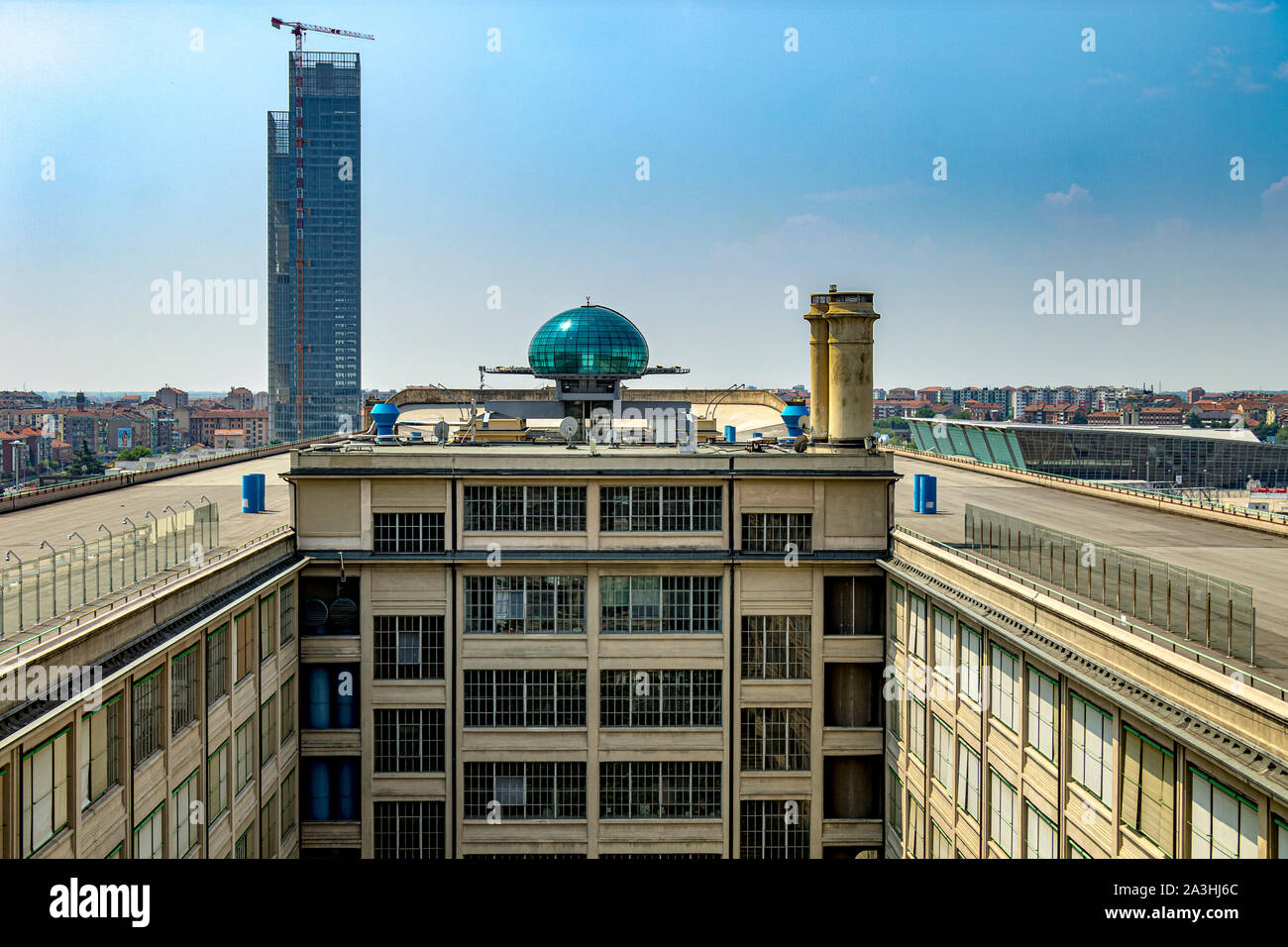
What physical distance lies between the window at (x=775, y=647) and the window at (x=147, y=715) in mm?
17363

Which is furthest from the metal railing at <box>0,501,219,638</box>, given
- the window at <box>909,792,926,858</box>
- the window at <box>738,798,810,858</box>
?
the window at <box>909,792,926,858</box>

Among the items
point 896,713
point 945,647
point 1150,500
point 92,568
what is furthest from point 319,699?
point 1150,500

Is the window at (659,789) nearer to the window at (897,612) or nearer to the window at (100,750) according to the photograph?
the window at (897,612)

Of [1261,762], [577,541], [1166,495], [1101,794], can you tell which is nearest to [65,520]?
[577,541]

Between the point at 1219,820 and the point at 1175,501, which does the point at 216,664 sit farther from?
the point at 1175,501

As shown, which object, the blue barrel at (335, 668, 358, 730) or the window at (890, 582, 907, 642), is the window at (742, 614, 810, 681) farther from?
the blue barrel at (335, 668, 358, 730)

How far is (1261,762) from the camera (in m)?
10.9

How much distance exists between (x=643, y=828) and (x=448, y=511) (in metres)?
11.9

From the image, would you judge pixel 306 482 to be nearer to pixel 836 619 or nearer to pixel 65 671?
pixel 65 671

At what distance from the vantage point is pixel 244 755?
2328cm

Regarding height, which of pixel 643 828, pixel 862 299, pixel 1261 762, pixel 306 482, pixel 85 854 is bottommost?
pixel 643 828

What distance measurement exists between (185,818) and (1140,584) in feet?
64.6

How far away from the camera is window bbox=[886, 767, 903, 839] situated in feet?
87.3

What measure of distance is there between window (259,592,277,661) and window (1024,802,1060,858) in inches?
756
